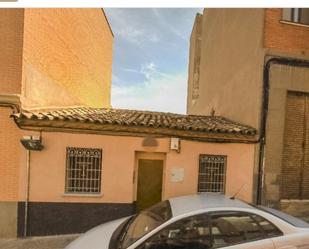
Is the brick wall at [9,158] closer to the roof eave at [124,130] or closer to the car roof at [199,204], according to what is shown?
the roof eave at [124,130]

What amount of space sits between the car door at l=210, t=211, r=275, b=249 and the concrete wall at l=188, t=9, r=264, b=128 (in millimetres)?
4463

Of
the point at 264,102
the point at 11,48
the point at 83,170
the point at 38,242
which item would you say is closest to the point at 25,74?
the point at 11,48

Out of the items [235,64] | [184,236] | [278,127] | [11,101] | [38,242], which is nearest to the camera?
[184,236]

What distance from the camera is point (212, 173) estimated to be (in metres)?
7.60

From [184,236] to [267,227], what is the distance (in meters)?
1.21

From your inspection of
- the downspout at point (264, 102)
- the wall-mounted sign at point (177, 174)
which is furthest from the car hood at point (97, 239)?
the downspout at point (264, 102)

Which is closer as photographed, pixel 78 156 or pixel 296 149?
pixel 78 156

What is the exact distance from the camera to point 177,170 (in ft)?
23.9

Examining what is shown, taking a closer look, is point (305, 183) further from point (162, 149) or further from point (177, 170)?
point (162, 149)

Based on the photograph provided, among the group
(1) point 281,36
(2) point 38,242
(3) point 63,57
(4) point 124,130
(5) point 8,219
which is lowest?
(2) point 38,242

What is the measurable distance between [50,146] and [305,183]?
24.0ft

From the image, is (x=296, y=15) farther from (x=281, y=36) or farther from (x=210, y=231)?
(x=210, y=231)

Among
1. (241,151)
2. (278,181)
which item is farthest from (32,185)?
(278,181)

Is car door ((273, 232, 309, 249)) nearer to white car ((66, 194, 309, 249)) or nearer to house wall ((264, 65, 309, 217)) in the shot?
white car ((66, 194, 309, 249))
